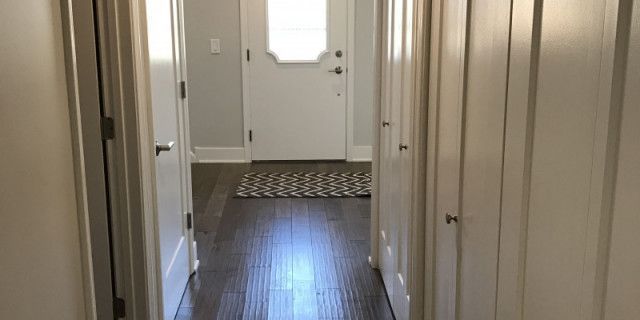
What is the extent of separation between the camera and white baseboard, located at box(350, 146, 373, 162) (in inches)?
246

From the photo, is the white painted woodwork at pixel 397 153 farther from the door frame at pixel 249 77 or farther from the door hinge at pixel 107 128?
the door frame at pixel 249 77

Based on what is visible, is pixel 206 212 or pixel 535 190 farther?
pixel 206 212

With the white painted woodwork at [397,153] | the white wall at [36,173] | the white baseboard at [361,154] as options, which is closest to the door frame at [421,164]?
the white painted woodwork at [397,153]

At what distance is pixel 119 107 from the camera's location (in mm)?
2268

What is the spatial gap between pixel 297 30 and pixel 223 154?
1370 millimetres

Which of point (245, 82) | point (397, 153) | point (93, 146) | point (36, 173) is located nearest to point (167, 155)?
point (93, 146)

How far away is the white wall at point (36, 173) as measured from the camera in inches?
46.7

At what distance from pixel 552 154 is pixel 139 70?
1605mm

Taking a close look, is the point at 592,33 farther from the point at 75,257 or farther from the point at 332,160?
the point at 332,160

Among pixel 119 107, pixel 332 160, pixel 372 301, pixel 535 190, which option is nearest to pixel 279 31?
pixel 332 160

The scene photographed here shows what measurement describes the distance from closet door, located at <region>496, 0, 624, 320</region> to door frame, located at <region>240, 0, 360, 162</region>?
476cm

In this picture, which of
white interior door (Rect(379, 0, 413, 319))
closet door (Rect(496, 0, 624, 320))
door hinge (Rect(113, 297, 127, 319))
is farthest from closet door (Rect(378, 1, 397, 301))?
closet door (Rect(496, 0, 624, 320))

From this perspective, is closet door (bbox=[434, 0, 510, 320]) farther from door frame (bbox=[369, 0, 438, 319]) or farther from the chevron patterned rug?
the chevron patterned rug

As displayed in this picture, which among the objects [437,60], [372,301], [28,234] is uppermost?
[437,60]
